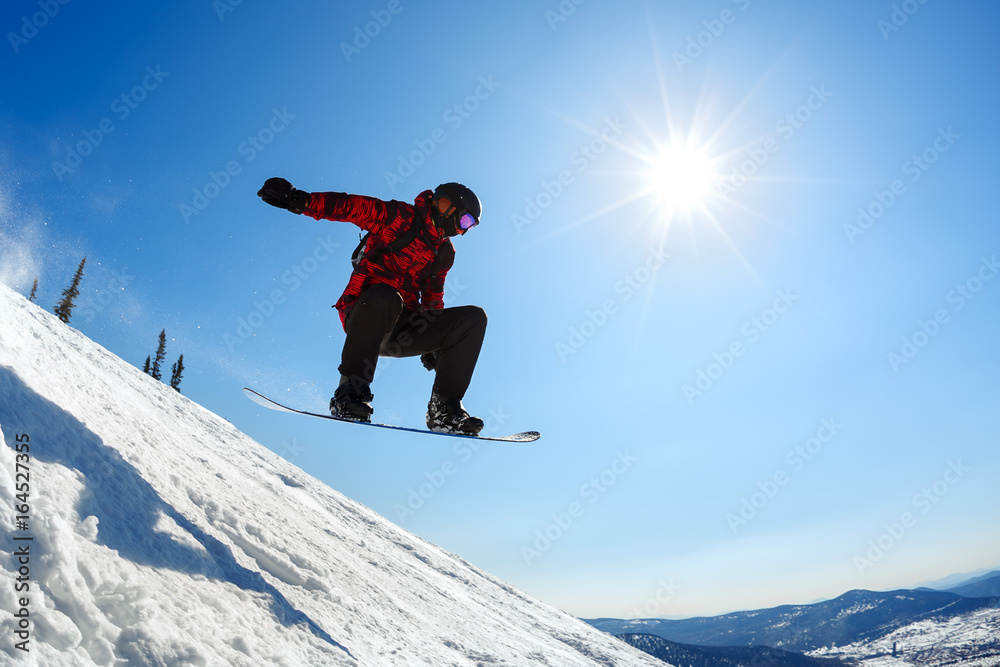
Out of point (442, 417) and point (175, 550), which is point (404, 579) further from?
point (175, 550)

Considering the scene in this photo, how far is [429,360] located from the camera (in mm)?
6168

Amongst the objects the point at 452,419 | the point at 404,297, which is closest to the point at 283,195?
the point at 404,297

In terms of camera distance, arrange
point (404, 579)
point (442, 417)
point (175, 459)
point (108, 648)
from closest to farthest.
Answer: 1. point (108, 648)
2. point (175, 459)
3. point (442, 417)
4. point (404, 579)

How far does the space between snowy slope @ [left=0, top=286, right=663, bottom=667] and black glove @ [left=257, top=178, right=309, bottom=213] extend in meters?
2.21

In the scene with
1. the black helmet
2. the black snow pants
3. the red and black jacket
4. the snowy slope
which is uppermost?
the black helmet

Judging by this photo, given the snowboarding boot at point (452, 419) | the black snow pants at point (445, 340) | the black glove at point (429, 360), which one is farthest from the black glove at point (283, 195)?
the snowboarding boot at point (452, 419)

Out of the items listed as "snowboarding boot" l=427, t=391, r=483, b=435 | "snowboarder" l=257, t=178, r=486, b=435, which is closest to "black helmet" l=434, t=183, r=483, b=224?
"snowboarder" l=257, t=178, r=486, b=435

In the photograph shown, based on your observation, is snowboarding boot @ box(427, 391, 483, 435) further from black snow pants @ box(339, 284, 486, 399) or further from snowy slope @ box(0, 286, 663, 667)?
snowy slope @ box(0, 286, 663, 667)

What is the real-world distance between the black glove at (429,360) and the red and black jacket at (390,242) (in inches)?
29.0

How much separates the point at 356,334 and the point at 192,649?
9.79 feet

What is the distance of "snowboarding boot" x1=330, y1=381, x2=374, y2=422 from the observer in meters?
4.91

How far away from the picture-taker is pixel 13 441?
274 centimetres

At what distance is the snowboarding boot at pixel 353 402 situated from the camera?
16.1ft

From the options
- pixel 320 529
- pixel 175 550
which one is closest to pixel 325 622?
pixel 175 550
